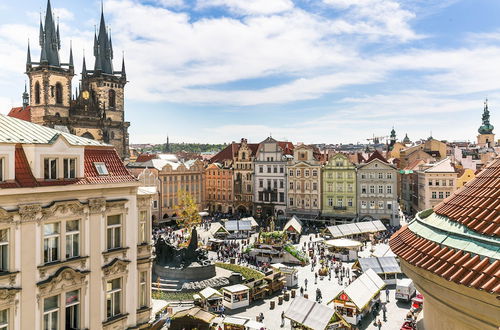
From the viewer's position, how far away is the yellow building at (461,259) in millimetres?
4090

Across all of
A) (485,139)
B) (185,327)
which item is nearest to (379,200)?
(185,327)

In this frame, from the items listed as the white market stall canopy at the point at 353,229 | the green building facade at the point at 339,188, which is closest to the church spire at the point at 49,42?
the green building facade at the point at 339,188

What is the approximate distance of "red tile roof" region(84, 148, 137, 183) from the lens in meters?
17.2

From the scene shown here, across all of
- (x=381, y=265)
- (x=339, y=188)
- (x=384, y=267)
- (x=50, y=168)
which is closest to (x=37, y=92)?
(x=339, y=188)

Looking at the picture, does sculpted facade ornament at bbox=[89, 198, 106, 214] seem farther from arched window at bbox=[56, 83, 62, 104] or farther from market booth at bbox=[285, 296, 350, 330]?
arched window at bbox=[56, 83, 62, 104]

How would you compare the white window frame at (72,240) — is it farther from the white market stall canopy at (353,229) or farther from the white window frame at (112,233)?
the white market stall canopy at (353,229)

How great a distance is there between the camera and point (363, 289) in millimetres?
29656

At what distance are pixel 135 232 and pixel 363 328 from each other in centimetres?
1742

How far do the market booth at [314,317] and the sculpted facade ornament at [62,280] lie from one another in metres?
14.3

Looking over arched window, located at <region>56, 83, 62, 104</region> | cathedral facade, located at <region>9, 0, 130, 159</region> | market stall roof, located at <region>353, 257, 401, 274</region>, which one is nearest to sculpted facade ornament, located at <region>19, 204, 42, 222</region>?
market stall roof, located at <region>353, 257, 401, 274</region>

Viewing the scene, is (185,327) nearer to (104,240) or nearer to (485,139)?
(104,240)

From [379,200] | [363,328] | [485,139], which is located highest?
[485,139]

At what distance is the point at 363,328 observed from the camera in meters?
27.5

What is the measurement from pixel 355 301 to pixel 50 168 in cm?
2122
